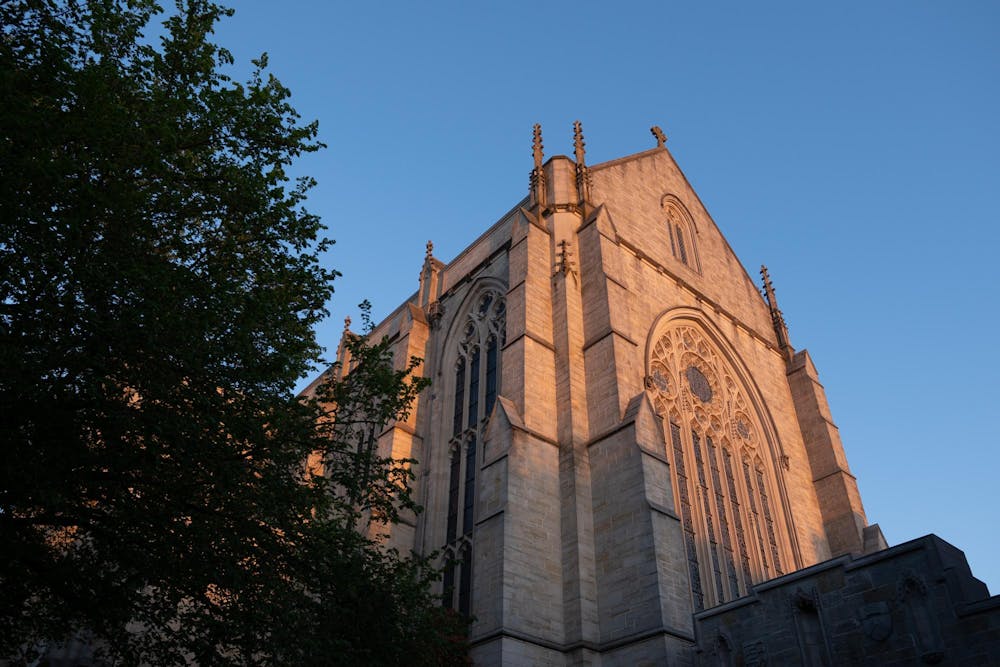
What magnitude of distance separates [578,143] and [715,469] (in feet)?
35.1

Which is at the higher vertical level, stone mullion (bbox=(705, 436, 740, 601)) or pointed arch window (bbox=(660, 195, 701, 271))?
pointed arch window (bbox=(660, 195, 701, 271))

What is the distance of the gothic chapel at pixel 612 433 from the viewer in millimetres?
14984

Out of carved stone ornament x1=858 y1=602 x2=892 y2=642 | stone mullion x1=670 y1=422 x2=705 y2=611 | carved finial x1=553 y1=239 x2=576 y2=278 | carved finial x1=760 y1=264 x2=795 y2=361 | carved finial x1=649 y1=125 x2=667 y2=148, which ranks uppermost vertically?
carved finial x1=649 y1=125 x2=667 y2=148

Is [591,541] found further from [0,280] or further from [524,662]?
[0,280]

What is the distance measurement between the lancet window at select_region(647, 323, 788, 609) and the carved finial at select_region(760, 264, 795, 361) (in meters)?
3.88

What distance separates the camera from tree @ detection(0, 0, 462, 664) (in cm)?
802

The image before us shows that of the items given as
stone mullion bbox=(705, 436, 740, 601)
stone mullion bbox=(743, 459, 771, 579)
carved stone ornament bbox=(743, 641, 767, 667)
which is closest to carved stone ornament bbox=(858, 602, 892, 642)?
carved stone ornament bbox=(743, 641, 767, 667)

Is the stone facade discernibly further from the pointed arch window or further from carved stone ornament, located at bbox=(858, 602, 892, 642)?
the pointed arch window

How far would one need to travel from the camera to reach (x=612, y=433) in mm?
17109

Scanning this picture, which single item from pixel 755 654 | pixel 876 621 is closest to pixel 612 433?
pixel 755 654

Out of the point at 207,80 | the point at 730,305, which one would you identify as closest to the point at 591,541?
the point at 207,80

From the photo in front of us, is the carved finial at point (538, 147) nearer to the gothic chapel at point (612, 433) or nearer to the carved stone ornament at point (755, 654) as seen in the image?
the gothic chapel at point (612, 433)

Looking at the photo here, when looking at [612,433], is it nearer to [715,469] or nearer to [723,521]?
[723,521]

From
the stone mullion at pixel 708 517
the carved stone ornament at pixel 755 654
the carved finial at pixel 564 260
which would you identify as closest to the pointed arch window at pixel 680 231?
the carved finial at pixel 564 260
